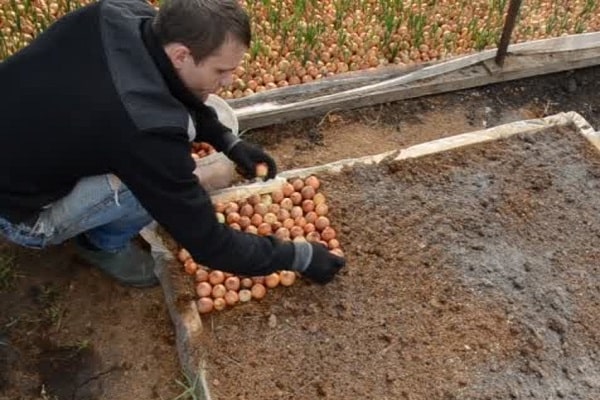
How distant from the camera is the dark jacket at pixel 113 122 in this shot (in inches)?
69.7

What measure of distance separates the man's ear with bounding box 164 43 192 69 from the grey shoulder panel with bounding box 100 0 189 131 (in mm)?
47

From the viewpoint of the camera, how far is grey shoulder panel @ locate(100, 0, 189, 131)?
176 cm

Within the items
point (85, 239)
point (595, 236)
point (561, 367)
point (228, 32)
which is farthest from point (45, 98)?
point (595, 236)

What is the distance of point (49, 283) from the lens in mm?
2545

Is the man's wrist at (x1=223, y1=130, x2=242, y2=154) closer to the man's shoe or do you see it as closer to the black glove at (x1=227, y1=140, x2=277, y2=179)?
the black glove at (x1=227, y1=140, x2=277, y2=179)

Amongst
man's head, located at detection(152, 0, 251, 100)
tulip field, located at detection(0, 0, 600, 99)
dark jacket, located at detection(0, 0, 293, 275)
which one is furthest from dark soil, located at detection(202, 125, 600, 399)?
man's head, located at detection(152, 0, 251, 100)

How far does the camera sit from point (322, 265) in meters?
2.22

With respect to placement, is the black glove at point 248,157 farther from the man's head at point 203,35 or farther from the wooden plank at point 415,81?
the man's head at point 203,35

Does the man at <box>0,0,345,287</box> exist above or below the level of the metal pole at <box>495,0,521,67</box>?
above

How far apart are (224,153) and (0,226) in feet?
2.42

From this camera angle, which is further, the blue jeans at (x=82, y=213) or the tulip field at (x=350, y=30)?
the tulip field at (x=350, y=30)

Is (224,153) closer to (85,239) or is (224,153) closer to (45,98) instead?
(85,239)

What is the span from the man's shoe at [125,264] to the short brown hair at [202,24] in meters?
0.96

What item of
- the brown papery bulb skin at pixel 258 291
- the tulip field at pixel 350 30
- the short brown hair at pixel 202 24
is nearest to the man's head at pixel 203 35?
the short brown hair at pixel 202 24
